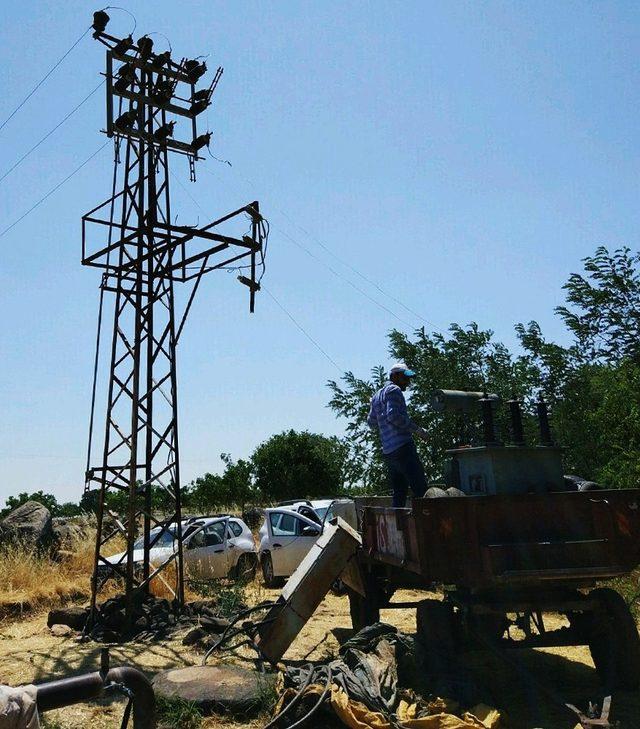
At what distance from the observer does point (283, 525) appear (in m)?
14.1

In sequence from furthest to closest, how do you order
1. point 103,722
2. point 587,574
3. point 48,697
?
point 103,722 < point 587,574 < point 48,697

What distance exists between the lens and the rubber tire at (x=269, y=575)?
13750 mm

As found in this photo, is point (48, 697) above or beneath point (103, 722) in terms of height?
above

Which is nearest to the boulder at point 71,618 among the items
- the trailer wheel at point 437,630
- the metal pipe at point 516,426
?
the trailer wheel at point 437,630

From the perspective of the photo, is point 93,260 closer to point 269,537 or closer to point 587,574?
point 269,537

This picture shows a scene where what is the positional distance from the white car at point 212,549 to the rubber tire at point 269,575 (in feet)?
1.38

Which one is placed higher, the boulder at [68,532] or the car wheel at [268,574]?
the boulder at [68,532]

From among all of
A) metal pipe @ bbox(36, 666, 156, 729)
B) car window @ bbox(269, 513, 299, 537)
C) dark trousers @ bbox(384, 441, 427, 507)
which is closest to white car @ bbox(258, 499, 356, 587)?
car window @ bbox(269, 513, 299, 537)

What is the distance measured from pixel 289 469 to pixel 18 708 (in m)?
39.7

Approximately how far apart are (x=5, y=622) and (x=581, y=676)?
9.52 metres

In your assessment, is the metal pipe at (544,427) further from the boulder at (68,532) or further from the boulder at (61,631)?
the boulder at (68,532)

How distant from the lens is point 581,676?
22.9 feet

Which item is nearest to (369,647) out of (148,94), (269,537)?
(269,537)

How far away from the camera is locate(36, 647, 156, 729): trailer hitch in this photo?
6.56 feet
